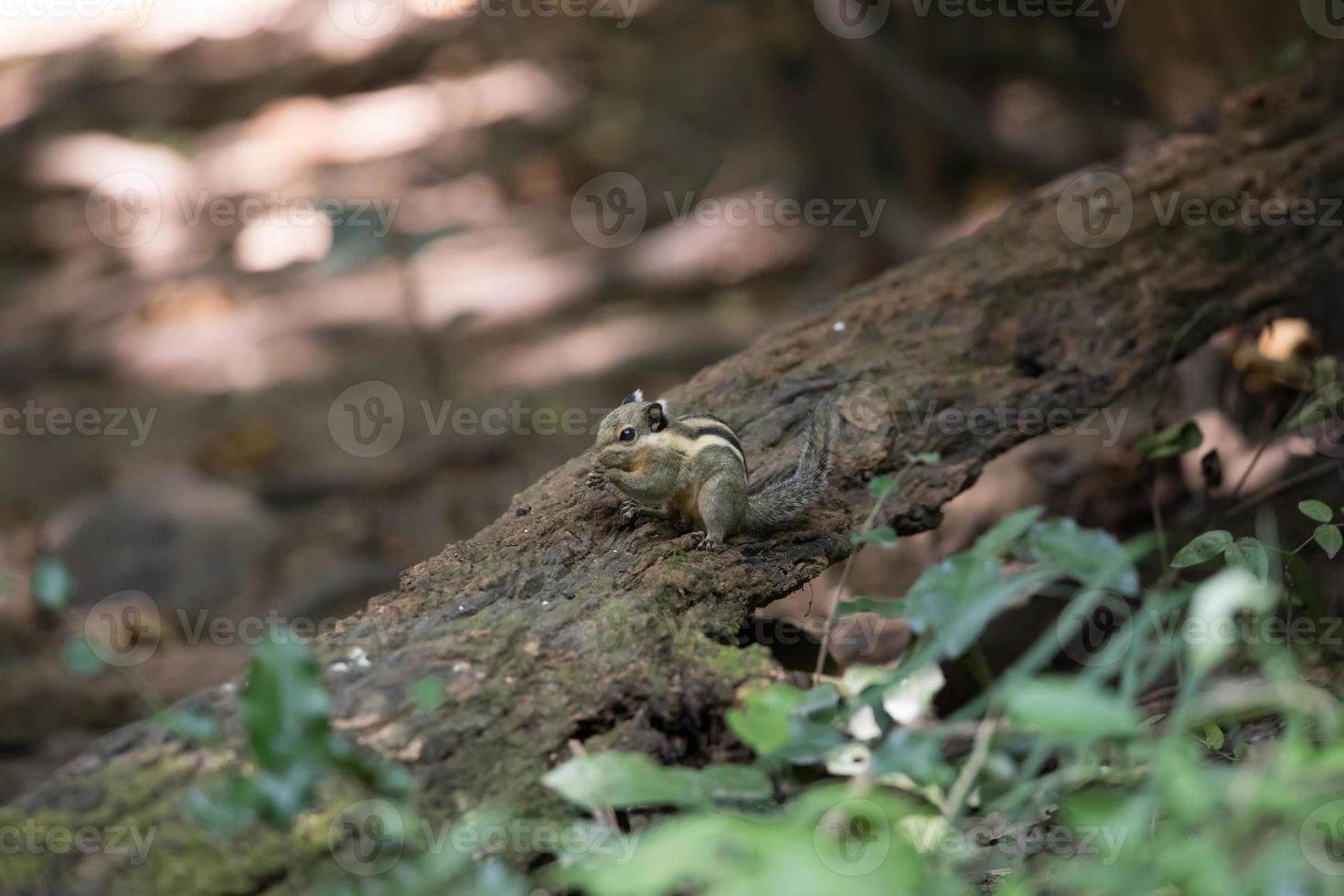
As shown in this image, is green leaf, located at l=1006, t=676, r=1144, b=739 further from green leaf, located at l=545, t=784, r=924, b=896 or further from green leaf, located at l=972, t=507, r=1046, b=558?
green leaf, located at l=972, t=507, r=1046, b=558

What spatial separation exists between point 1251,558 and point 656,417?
1911 mm

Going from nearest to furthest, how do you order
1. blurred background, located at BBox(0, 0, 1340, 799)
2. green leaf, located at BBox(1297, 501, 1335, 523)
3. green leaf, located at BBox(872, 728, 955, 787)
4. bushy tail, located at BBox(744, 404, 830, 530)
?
green leaf, located at BBox(872, 728, 955, 787) < green leaf, located at BBox(1297, 501, 1335, 523) < bushy tail, located at BBox(744, 404, 830, 530) < blurred background, located at BBox(0, 0, 1340, 799)

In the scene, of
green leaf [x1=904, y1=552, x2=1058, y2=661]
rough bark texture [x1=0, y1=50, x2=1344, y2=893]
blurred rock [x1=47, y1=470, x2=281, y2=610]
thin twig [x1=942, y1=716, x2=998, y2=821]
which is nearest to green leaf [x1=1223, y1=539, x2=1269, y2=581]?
rough bark texture [x1=0, y1=50, x2=1344, y2=893]

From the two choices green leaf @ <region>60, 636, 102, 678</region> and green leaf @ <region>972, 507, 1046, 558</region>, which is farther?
green leaf @ <region>972, 507, 1046, 558</region>

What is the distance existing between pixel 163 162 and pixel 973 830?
A: 29.4 ft

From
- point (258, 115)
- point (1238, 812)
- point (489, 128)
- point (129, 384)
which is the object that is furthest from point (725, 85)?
point (1238, 812)

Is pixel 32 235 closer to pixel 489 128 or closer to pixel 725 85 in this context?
pixel 489 128

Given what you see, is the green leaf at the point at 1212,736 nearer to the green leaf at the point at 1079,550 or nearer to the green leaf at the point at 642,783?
the green leaf at the point at 1079,550

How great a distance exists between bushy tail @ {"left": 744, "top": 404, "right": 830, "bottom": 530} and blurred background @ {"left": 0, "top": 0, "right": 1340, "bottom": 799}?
2.74 metres

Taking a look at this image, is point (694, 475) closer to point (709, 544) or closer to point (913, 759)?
point (709, 544)

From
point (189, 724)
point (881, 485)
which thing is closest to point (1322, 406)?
point (881, 485)

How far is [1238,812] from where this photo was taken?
2225 millimetres

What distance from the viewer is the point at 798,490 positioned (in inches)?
155

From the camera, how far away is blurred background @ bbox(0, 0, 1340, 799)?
26.0 feet
